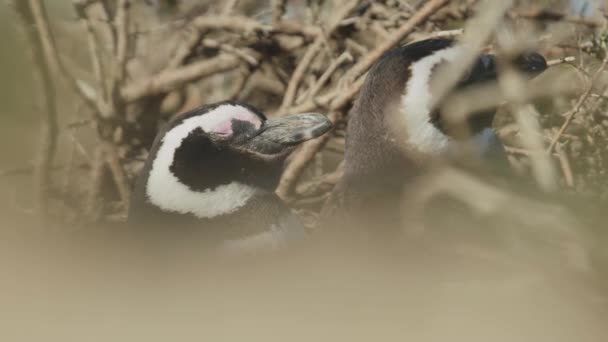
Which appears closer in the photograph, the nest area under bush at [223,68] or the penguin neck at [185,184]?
the penguin neck at [185,184]

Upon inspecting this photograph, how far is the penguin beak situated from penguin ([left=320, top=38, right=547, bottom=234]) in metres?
0.19

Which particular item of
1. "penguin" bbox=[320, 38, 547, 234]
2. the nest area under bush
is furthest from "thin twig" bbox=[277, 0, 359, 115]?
"penguin" bbox=[320, 38, 547, 234]

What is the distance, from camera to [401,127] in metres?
3.04

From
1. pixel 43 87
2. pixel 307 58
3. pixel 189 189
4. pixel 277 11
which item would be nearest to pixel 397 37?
pixel 307 58

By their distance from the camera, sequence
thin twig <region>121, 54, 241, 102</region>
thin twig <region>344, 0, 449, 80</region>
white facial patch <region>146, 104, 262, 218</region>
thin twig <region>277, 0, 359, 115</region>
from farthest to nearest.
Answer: thin twig <region>121, 54, 241, 102</region>
thin twig <region>277, 0, 359, 115</region>
thin twig <region>344, 0, 449, 80</region>
white facial patch <region>146, 104, 262, 218</region>

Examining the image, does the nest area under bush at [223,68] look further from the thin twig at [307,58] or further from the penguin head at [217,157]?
the penguin head at [217,157]

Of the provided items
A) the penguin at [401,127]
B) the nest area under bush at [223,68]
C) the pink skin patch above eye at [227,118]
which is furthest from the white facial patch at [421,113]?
the pink skin patch above eye at [227,118]

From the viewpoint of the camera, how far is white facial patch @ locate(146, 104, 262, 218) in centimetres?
280

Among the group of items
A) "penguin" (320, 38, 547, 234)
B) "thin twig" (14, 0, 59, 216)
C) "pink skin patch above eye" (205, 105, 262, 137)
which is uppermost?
"penguin" (320, 38, 547, 234)

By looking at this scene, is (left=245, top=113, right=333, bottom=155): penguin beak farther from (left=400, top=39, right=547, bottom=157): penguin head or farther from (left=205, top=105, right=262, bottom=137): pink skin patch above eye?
(left=400, top=39, right=547, bottom=157): penguin head

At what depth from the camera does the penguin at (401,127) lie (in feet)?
9.70

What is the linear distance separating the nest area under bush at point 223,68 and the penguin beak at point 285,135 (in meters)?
0.44

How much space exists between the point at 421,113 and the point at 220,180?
22.1 inches

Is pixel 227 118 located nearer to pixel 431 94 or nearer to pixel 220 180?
pixel 220 180
